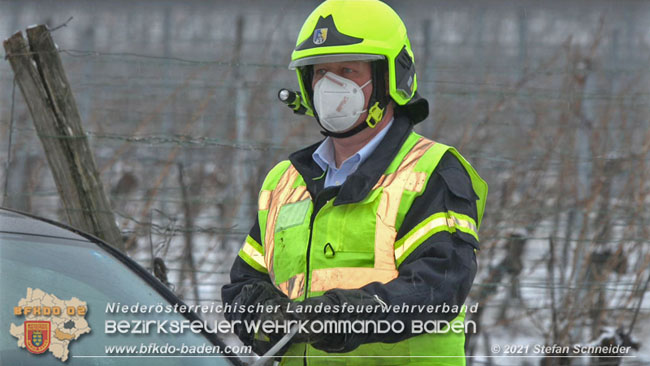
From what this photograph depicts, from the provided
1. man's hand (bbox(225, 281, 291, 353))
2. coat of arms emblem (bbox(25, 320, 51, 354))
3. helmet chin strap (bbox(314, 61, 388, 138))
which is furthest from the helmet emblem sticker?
coat of arms emblem (bbox(25, 320, 51, 354))

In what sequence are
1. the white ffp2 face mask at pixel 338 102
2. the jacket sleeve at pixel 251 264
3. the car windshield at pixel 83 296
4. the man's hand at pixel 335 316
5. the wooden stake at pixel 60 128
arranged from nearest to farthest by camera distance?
the man's hand at pixel 335 316 → the car windshield at pixel 83 296 → the white ffp2 face mask at pixel 338 102 → the jacket sleeve at pixel 251 264 → the wooden stake at pixel 60 128

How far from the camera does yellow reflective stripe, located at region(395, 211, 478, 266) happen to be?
2.47 m

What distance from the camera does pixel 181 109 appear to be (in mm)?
6246

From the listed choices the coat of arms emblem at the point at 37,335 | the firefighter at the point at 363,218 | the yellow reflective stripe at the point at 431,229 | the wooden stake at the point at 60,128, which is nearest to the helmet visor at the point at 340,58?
the firefighter at the point at 363,218

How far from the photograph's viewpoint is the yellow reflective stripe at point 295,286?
261 cm

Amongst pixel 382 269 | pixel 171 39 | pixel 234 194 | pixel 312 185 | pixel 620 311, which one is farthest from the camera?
pixel 171 39

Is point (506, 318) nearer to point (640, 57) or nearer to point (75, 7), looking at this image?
point (640, 57)

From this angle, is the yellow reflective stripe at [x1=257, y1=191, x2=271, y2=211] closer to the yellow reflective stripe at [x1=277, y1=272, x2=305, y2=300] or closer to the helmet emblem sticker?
the yellow reflective stripe at [x1=277, y1=272, x2=305, y2=300]

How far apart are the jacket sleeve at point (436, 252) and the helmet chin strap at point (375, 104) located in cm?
27

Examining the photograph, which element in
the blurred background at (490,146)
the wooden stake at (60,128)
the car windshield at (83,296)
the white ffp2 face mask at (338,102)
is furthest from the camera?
the blurred background at (490,146)

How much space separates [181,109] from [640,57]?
9.76ft

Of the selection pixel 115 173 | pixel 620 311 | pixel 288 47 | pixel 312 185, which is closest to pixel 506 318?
pixel 620 311

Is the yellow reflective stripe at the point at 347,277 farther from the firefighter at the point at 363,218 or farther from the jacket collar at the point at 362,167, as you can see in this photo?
the jacket collar at the point at 362,167

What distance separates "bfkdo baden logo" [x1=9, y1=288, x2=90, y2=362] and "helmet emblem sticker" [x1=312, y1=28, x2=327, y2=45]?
1001 mm
